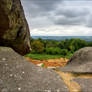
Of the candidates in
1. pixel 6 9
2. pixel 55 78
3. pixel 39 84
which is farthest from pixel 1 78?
pixel 6 9

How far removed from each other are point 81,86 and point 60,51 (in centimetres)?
3395

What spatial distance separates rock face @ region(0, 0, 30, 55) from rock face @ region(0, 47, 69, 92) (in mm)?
566

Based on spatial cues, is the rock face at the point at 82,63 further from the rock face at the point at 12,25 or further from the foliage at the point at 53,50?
the foliage at the point at 53,50

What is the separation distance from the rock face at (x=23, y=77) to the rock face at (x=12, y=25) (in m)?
0.57

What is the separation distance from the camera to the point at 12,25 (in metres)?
3.96

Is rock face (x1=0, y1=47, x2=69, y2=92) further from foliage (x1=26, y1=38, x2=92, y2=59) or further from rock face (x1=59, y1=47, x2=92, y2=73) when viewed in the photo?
foliage (x1=26, y1=38, x2=92, y2=59)

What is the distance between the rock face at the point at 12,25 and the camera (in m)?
3.53

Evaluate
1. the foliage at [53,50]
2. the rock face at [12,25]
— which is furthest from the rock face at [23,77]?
the foliage at [53,50]

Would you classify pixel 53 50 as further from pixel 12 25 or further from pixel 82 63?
pixel 12 25

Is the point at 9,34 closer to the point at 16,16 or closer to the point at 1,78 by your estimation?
the point at 16,16

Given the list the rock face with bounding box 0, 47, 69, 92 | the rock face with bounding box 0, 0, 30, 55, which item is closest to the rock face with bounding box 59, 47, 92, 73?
the rock face with bounding box 0, 47, 69, 92

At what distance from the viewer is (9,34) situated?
4.11 m

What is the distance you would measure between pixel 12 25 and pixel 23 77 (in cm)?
153

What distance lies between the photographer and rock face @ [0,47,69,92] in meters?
3.02
